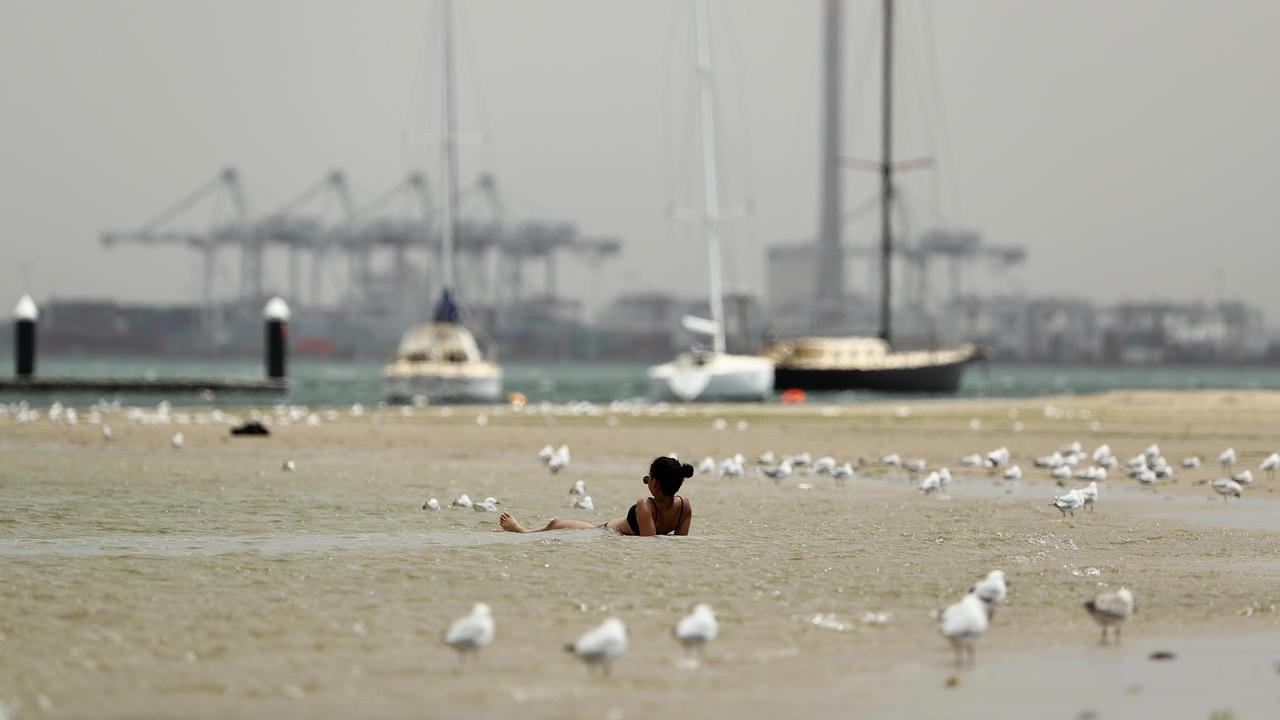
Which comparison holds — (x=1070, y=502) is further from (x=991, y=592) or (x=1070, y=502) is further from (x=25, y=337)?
(x=25, y=337)

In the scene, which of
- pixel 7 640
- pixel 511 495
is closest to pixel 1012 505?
pixel 511 495

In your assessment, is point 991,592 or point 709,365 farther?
point 709,365

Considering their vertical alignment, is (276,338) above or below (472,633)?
above

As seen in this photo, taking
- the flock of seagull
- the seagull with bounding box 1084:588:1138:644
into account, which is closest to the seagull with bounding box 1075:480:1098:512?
the seagull with bounding box 1084:588:1138:644

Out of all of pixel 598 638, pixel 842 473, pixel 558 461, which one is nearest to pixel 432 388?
pixel 558 461

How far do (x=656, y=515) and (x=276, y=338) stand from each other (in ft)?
184

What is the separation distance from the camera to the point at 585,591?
33.7ft

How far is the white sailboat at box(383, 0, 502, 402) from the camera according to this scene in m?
59.1

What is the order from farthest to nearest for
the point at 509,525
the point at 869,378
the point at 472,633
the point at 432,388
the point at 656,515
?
the point at 869,378
the point at 432,388
the point at 509,525
the point at 656,515
the point at 472,633

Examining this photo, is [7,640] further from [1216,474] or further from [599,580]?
[1216,474]

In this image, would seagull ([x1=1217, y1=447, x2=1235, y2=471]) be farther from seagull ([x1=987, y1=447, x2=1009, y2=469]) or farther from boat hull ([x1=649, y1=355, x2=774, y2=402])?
boat hull ([x1=649, y1=355, x2=774, y2=402])

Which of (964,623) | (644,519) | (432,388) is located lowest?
(964,623)

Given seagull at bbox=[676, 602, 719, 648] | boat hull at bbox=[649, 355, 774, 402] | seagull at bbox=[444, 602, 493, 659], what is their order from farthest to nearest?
1. boat hull at bbox=[649, 355, 774, 402]
2. seagull at bbox=[676, 602, 719, 648]
3. seagull at bbox=[444, 602, 493, 659]

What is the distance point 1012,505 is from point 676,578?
7078mm
